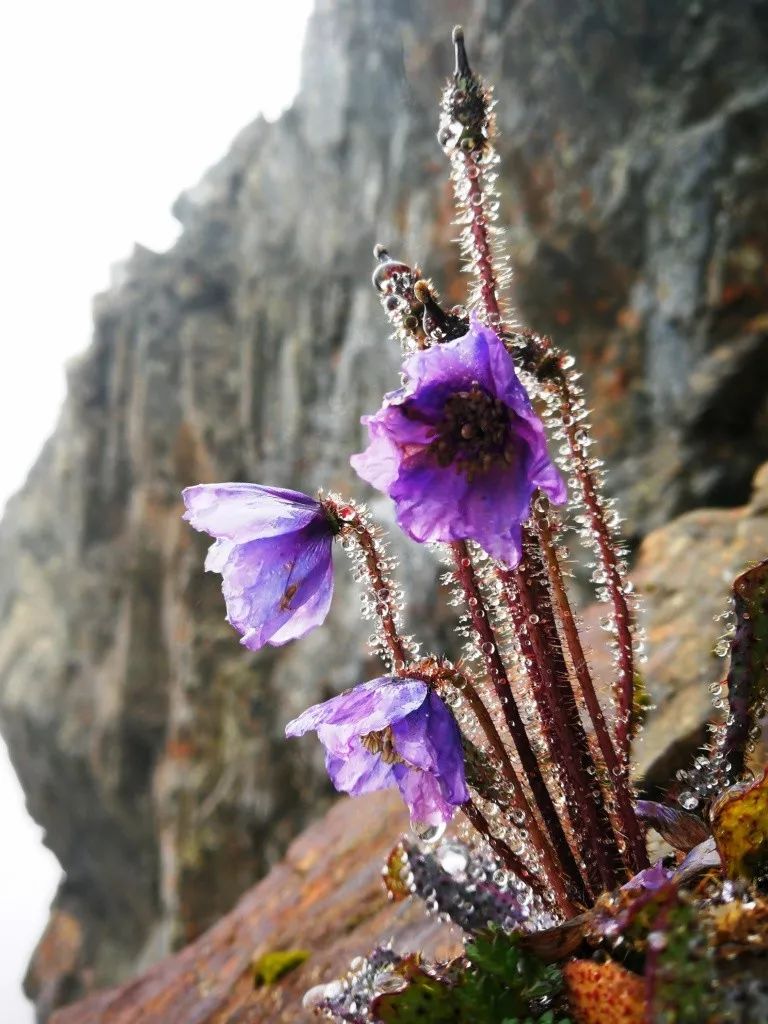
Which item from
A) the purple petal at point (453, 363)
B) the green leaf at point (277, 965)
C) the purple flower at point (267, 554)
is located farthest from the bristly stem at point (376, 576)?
the green leaf at point (277, 965)

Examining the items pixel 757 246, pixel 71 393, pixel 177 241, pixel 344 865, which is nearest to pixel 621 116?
pixel 757 246

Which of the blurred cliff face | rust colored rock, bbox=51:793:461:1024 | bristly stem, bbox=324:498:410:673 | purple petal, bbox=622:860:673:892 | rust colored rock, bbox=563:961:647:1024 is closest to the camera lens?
rust colored rock, bbox=563:961:647:1024

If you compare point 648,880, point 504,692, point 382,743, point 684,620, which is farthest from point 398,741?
point 684,620

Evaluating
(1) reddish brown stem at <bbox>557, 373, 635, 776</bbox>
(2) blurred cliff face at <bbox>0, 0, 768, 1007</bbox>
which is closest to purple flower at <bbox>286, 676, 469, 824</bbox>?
(1) reddish brown stem at <bbox>557, 373, 635, 776</bbox>

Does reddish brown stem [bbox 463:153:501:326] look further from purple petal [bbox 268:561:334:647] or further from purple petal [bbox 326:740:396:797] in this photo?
purple petal [bbox 326:740:396:797]

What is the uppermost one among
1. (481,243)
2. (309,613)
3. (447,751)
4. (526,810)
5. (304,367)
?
(304,367)

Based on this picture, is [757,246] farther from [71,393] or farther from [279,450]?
[71,393]

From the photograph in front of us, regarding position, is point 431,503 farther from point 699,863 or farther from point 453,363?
point 699,863
